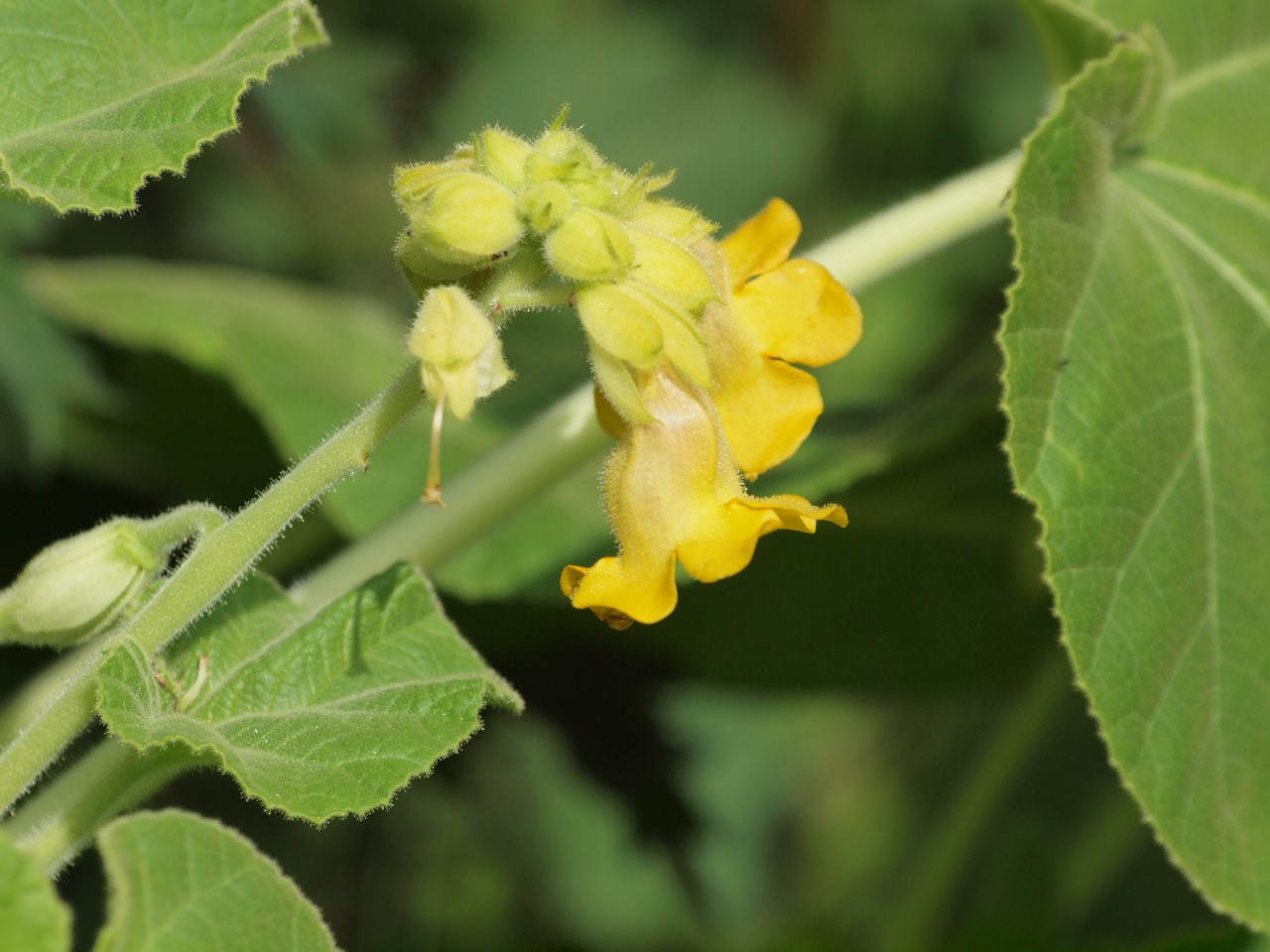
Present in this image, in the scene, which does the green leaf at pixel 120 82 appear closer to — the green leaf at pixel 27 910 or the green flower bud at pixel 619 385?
the green flower bud at pixel 619 385

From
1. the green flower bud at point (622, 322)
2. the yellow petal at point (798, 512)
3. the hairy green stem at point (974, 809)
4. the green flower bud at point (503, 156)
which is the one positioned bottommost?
the hairy green stem at point (974, 809)

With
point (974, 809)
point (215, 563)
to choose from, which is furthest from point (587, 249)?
point (974, 809)

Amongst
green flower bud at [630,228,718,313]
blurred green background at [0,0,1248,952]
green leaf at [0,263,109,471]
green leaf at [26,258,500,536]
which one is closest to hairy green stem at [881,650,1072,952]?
blurred green background at [0,0,1248,952]

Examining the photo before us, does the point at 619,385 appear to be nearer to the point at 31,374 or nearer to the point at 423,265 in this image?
the point at 423,265

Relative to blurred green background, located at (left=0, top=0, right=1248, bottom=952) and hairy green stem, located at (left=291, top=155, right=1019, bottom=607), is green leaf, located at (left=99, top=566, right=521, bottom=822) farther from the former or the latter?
blurred green background, located at (left=0, top=0, right=1248, bottom=952)

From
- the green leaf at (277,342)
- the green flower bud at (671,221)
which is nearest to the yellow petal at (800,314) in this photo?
the green flower bud at (671,221)

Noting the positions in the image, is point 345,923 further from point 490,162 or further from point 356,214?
point 490,162

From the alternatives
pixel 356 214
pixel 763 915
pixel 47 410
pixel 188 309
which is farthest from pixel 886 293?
pixel 47 410
